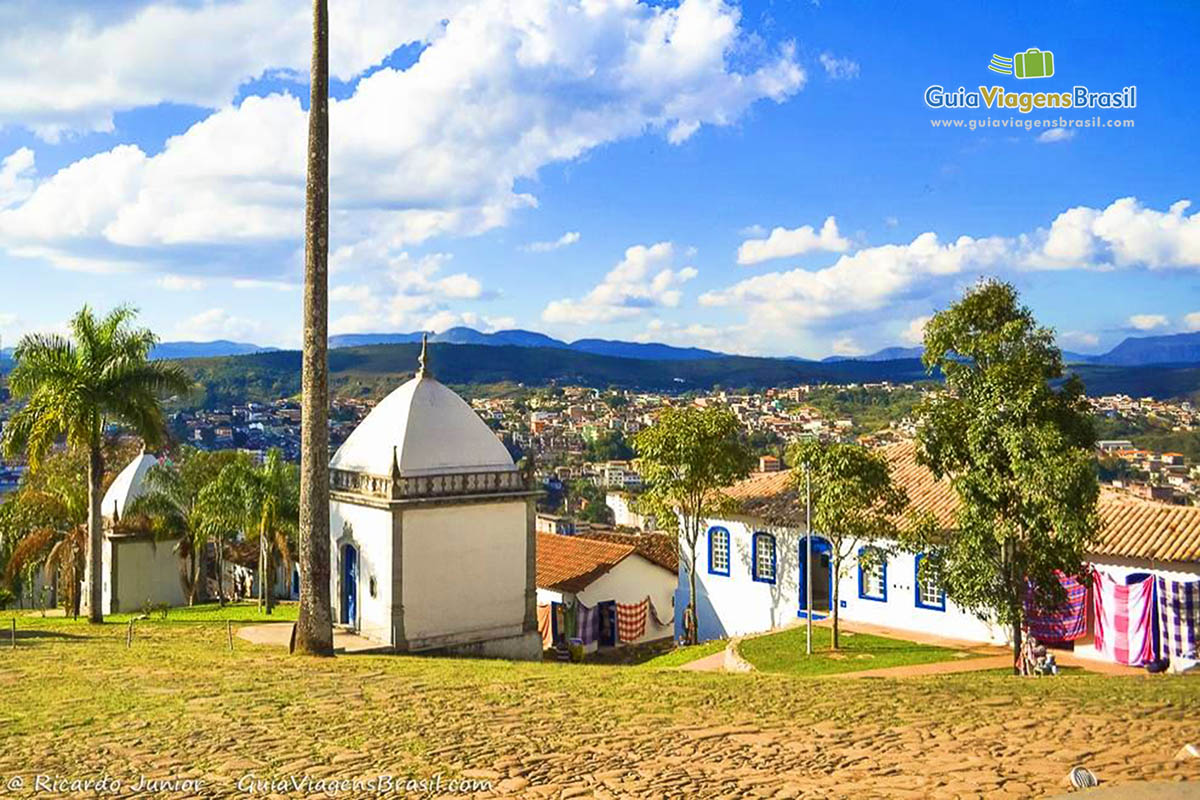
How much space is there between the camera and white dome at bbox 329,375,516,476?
1788cm

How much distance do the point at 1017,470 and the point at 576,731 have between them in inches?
323

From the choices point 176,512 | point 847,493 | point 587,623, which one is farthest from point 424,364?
point 176,512

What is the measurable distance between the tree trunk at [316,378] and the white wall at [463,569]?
2.36 m

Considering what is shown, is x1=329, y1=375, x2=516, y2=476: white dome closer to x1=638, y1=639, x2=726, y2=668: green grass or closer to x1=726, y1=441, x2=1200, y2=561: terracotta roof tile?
x1=638, y1=639, x2=726, y2=668: green grass

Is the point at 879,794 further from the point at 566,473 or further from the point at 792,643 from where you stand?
the point at 566,473

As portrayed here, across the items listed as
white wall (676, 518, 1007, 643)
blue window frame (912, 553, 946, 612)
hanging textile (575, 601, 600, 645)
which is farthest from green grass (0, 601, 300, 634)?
blue window frame (912, 553, 946, 612)

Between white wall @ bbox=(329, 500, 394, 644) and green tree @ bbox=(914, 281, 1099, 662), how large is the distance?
905cm

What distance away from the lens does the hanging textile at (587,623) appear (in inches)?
979

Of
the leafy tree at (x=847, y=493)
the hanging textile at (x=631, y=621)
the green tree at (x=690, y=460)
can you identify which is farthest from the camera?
the hanging textile at (x=631, y=621)

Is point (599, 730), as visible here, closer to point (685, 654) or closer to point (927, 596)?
point (685, 654)

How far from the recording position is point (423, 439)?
18016 millimetres

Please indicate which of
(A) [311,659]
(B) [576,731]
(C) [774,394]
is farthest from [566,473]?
(B) [576,731]

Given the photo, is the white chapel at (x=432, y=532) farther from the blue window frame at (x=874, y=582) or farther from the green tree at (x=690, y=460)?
the blue window frame at (x=874, y=582)

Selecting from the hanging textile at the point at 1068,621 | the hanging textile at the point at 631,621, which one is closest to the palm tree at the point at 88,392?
the hanging textile at the point at 631,621
